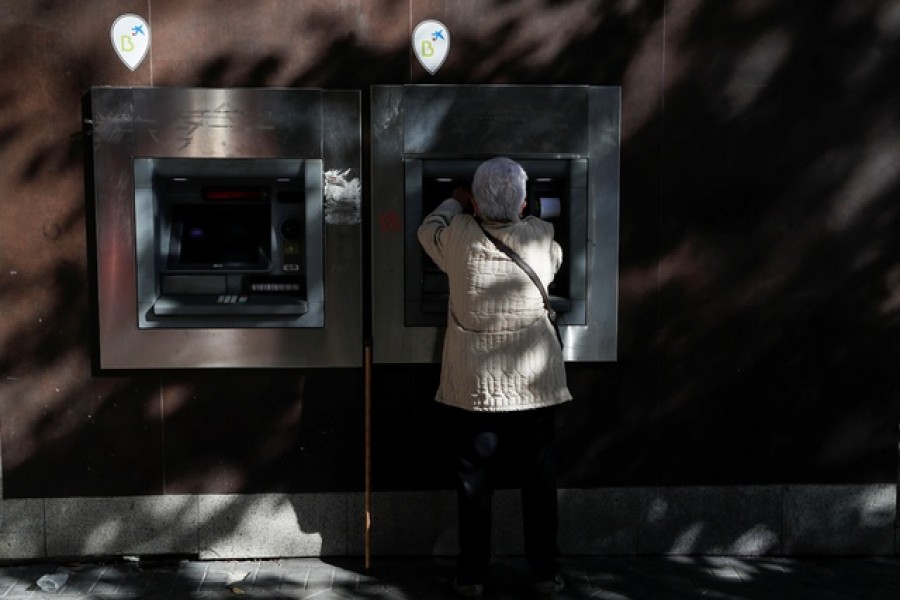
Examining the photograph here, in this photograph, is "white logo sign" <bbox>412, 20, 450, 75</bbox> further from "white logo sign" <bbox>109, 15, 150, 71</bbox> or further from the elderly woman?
"white logo sign" <bbox>109, 15, 150, 71</bbox>

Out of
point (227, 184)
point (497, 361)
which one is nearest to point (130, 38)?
point (227, 184)

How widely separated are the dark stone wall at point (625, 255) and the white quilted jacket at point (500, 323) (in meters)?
0.67

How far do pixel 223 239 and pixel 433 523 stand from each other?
1723mm

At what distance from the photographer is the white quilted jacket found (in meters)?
4.95

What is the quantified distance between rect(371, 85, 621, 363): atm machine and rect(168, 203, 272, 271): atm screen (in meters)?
0.55

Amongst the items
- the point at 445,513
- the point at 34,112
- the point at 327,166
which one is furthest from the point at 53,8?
the point at 445,513

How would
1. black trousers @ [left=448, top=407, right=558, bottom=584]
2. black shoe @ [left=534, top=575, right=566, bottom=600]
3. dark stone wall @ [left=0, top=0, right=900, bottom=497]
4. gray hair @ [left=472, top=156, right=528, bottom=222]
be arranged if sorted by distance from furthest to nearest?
dark stone wall @ [left=0, top=0, right=900, bottom=497]
black shoe @ [left=534, top=575, right=566, bottom=600]
black trousers @ [left=448, top=407, right=558, bottom=584]
gray hair @ [left=472, top=156, right=528, bottom=222]

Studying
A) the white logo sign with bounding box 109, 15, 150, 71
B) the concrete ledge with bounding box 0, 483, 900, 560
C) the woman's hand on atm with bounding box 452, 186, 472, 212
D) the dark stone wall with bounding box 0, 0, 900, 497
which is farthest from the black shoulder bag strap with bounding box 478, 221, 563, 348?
the white logo sign with bounding box 109, 15, 150, 71

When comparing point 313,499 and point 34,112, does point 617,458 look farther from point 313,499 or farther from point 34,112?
point 34,112

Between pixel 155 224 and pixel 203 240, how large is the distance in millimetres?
234

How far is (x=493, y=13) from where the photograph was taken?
17.9 ft

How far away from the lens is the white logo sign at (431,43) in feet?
17.8

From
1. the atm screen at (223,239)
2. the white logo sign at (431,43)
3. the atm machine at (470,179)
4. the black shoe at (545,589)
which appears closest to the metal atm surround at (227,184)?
the atm screen at (223,239)

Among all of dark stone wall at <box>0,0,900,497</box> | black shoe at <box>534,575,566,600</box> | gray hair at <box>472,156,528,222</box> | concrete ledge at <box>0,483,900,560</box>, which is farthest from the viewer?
concrete ledge at <box>0,483,900,560</box>
